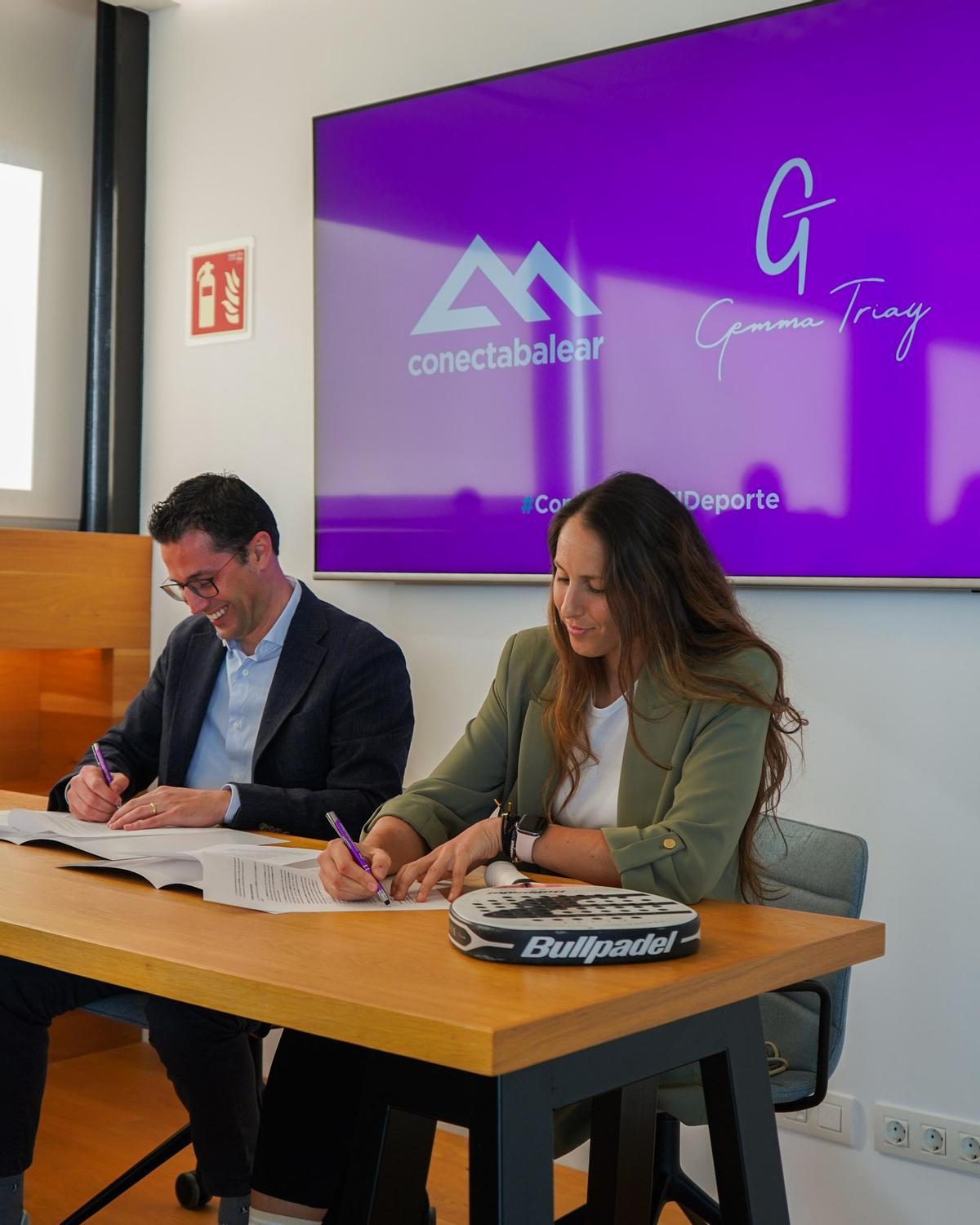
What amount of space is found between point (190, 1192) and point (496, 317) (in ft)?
6.38

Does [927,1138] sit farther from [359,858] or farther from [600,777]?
[359,858]

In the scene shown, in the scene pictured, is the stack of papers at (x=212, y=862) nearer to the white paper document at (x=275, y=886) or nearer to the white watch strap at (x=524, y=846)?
the white paper document at (x=275, y=886)

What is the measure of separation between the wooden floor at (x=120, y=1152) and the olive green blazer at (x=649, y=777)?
924mm

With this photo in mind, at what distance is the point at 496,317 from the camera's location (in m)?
3.11

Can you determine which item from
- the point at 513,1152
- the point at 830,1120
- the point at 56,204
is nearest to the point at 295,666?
the point at 830,1120

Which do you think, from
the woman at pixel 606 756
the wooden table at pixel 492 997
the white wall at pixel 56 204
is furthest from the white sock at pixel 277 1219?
the white wall at pixel 56 204

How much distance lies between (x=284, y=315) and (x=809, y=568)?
63.3 inches

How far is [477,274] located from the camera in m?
3.14

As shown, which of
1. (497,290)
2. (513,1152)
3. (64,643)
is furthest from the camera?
(64,643)

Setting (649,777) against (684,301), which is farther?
(684,301)

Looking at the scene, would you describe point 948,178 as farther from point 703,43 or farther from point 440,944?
point 440,944

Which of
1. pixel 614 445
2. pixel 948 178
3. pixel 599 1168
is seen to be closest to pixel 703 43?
pixel 948 178

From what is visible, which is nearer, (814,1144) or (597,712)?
(597,712)

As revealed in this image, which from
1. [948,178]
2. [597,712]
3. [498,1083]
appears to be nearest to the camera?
[498,1083]
